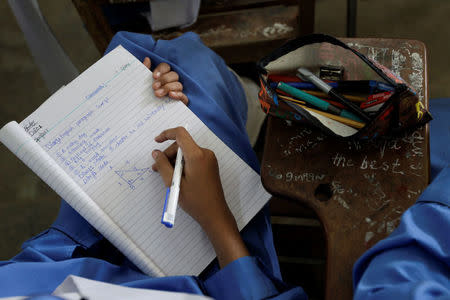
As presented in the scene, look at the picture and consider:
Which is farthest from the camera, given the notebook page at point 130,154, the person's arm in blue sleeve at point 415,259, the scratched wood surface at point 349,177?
the notebook page at point 130,154

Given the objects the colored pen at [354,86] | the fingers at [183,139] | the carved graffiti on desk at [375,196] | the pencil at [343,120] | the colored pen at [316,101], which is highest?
the colored pen at [354,86]

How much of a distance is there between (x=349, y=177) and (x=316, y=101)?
140 mm

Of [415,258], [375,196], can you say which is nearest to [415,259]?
[415,258]

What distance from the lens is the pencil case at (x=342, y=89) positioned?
21.9 inches

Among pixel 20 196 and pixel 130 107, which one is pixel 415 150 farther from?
pixel 20 196

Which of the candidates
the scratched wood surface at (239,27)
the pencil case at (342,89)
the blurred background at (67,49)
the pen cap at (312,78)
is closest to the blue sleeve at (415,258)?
the pencil case at (342,89)

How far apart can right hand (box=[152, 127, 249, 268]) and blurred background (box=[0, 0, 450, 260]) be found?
1.02m

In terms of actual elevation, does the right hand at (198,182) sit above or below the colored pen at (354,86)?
below

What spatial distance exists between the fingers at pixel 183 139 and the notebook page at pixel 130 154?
1.1 inches

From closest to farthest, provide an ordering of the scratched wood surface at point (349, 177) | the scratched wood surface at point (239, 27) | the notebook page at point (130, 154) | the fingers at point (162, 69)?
the scratched wood surface at point (349, 177), the notebook page at point (130, 154), the fingers at point (162, 69), the scratched wood surface at point (239, 27)

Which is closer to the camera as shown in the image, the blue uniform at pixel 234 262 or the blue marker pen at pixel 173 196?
the blue uniform at pixel 234 262

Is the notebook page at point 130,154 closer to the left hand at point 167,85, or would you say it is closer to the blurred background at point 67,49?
the left hand at point 167,85

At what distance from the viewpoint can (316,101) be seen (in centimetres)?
63

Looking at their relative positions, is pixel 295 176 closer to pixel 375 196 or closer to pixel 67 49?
pixel 375 196
